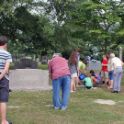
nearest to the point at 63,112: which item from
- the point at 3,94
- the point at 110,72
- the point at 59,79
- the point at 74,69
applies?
the point at 59,79

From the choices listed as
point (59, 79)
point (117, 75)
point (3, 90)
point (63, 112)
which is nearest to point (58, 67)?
point (59, 79)

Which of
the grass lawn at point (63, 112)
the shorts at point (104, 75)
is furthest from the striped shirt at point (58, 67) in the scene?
the shorts at point (104, 75)

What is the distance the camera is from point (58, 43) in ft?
101

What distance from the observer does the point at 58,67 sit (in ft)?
38.5

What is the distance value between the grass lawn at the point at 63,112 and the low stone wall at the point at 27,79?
Answer: 70.8 inches

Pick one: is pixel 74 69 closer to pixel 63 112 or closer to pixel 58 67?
pixel 58 67

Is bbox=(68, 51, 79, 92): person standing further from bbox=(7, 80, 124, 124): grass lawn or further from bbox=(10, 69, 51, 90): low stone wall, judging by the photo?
bbox=(7, 80, 124, 124): grass lawn

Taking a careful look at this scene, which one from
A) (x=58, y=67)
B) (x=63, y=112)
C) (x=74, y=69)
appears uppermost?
(x=58, y=67)

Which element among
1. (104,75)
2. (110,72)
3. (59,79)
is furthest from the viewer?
(104,75)

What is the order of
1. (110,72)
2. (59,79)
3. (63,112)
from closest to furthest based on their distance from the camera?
1. (63,112)
2. (59,79)
3. (110,72)

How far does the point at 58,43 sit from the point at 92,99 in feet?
53.3

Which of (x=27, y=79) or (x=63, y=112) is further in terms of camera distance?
(x=27, y=79)

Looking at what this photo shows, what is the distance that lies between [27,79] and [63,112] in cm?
637

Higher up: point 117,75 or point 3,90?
point 3,90
